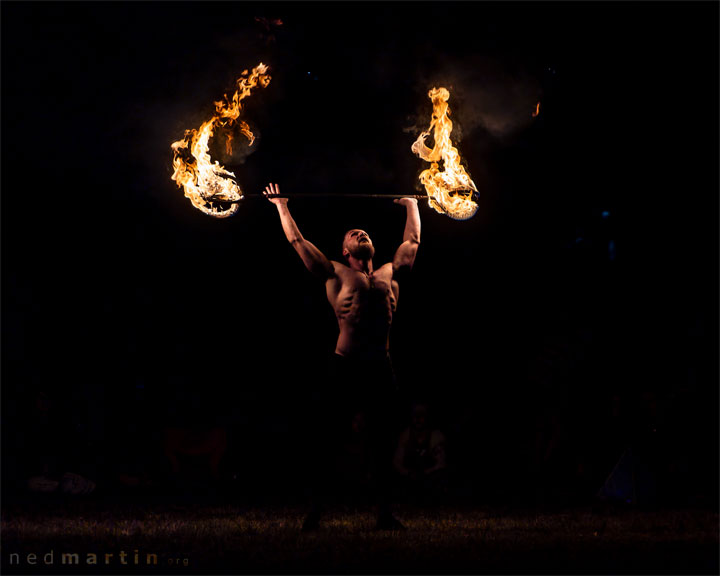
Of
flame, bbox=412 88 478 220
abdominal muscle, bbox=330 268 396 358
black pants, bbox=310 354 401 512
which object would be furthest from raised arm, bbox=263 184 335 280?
flame, bbox=412 88 478 220

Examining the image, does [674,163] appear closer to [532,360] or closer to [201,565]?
[532,360]

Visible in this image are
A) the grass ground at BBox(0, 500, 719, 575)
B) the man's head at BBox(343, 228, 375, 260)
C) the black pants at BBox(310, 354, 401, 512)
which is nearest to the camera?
the grass ground at BBox(0, 500, 719, 575)

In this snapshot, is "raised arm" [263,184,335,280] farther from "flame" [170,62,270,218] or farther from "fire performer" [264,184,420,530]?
"flame" [170,62,270,218]

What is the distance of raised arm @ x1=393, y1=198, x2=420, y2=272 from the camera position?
6261mm

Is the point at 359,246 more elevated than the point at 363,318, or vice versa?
the point at 359,246

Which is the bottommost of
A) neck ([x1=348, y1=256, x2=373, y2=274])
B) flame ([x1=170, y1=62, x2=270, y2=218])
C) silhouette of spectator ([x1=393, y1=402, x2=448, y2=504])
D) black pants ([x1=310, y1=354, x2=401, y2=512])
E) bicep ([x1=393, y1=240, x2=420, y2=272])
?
silhouette of spectator ([x1=393, y1=402, x2=448, y2=504])

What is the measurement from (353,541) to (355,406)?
3.59ft

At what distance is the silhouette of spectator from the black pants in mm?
2453

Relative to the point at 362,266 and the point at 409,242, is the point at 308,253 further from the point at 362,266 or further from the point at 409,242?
the point at 409,242

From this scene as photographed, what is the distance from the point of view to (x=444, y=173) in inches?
272

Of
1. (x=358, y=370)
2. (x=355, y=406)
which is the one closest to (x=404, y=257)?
(x=358, y=370)

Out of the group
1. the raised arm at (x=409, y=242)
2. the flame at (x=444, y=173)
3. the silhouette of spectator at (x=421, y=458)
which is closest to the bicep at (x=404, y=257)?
the raised arm at (x=409, y=242)

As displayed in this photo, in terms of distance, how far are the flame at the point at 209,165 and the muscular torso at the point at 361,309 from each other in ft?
3.99

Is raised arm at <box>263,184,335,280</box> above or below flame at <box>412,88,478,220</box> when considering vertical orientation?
below
